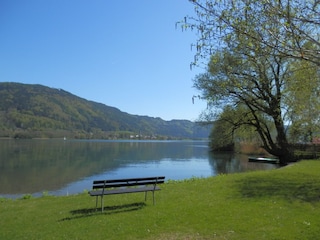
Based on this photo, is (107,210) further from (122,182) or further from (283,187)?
(283,187)

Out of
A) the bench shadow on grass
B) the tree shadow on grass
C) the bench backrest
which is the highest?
the bench backrest

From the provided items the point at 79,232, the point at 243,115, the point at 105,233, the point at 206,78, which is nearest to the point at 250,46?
the point at 105,233

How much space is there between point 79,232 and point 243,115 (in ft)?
82.0

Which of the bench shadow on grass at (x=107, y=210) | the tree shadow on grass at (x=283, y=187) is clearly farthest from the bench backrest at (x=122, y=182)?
the tree shadow on grass at (x=283, y=187)

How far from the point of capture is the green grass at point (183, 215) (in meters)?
7.73

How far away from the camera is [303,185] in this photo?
13344 mm

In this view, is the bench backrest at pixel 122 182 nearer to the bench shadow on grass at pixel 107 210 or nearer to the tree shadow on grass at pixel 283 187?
the bench shadow on grass at pixel 107 210

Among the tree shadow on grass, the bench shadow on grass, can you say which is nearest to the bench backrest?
the bench shadow on grass

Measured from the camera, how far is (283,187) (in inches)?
514

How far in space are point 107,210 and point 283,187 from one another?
23.9 feet

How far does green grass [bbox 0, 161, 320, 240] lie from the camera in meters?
7.73

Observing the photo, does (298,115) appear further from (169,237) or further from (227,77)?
(169,237)

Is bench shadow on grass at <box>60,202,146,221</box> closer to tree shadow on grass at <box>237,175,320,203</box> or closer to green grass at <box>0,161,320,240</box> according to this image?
green grass at <box>0,161,320,240</box>

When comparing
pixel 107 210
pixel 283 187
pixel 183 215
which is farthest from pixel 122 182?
pixel 283 187
